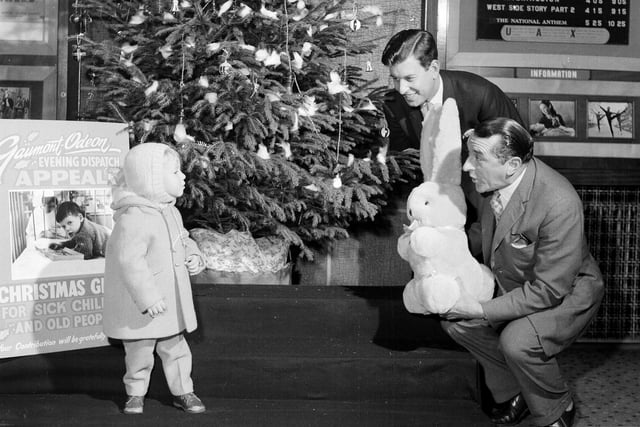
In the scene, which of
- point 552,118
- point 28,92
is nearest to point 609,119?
point 552,118

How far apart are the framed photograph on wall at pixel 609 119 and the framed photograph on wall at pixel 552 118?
0.29 ft

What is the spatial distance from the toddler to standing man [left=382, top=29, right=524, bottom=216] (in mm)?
826

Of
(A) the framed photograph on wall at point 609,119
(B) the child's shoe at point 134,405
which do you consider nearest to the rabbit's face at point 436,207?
(B) the child's shoe at point 134,405

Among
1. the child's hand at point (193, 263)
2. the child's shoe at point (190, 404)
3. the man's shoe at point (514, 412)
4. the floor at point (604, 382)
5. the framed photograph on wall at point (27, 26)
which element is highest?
the framed photograph on wall at point (27, 26)

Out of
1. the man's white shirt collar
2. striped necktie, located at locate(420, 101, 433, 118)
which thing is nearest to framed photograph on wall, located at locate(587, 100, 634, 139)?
striped necktie, located at locate(420, 101, 433, 118)

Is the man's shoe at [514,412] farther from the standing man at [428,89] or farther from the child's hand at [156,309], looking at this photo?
the child's hand at [156,309]

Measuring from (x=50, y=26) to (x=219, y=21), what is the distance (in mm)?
1027

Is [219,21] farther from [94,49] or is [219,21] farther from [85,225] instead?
[85,225]

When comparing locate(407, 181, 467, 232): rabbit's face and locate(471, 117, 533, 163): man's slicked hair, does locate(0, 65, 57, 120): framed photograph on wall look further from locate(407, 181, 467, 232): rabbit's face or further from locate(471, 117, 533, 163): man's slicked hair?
locate(471, 117, 533, 163): man's slicked hair

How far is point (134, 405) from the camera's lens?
2490mm

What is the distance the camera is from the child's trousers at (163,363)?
2475 millimetres

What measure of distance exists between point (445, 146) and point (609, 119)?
1610 mm

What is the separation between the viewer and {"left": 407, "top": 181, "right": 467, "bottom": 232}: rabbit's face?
8.42ft

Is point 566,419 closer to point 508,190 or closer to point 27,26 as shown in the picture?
point 508,190
